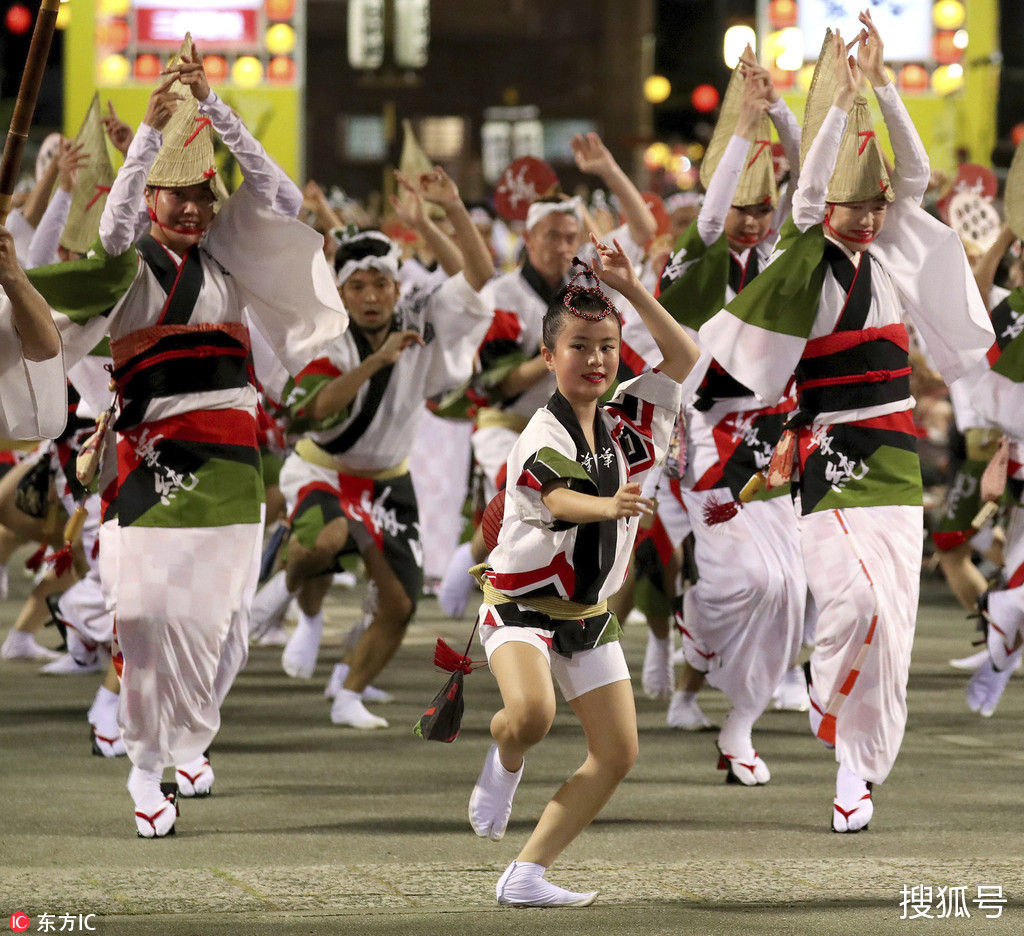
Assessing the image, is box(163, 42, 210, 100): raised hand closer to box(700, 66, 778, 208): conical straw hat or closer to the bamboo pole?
the bamboo pole

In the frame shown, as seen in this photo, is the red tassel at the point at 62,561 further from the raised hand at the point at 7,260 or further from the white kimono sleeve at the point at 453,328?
the raised hand at the point at 7,260

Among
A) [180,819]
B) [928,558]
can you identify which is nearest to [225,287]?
[180,819]

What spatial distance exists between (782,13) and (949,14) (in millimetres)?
1818

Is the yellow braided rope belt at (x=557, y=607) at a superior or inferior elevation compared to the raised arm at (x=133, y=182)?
inferior

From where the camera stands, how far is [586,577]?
444 cm

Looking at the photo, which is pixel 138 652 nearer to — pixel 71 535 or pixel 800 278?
pixel 71 535

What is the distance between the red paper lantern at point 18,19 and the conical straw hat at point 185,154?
11086 millimetres

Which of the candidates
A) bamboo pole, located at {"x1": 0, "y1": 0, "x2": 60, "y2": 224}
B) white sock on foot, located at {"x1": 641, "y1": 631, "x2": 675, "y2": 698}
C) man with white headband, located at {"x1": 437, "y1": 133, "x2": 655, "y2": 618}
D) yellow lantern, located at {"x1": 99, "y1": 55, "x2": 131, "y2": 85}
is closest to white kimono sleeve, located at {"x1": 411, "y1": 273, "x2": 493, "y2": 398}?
man with white headband, located at {"x1": 437, "y1": 133, "x2": 655, "y2": 618}

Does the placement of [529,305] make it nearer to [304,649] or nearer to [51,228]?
[304,649]

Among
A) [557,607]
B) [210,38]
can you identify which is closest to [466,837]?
[557,607]

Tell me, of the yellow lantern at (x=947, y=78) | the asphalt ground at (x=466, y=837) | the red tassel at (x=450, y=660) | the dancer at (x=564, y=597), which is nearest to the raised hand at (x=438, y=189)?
the asphalt ground at (x=466, y=837)

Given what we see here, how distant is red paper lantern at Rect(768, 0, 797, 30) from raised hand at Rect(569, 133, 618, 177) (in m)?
14.4

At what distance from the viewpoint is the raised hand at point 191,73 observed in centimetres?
527

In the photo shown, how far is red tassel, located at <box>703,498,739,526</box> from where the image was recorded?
21.7ft
